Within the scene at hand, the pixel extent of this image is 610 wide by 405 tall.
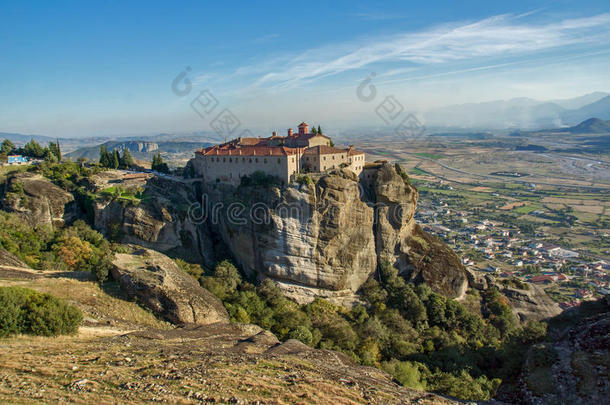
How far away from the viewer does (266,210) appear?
36.0 meters

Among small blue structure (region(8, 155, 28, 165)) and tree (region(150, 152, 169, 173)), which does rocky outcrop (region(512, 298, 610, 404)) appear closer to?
tree (region(150, 152, 169, 173))

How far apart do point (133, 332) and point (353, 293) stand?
23895mm

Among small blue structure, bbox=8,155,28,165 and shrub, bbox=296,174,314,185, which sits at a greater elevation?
small blue structure, bbox=8,155,28,165

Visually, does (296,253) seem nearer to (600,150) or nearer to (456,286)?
(456,286)

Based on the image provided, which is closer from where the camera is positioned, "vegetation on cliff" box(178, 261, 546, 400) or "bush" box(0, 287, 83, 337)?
"bush" box(0, 287, 83, 337)

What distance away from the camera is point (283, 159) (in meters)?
37.4

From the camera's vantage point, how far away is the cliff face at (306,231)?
117 feet

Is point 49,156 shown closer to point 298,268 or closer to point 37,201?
point 37,201

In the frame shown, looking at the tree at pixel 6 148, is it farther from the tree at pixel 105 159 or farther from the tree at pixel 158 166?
the tree at pixel 158 166

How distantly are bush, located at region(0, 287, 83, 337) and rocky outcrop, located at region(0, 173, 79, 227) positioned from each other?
2614cm

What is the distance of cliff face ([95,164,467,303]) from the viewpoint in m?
35.6

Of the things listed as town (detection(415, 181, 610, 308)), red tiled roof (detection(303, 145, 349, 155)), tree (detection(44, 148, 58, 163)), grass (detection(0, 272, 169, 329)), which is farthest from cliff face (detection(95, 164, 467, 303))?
tree (detection(44, 148, 58, 163))

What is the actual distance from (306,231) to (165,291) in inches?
637

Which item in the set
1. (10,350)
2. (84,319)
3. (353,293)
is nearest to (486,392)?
(353,293)
